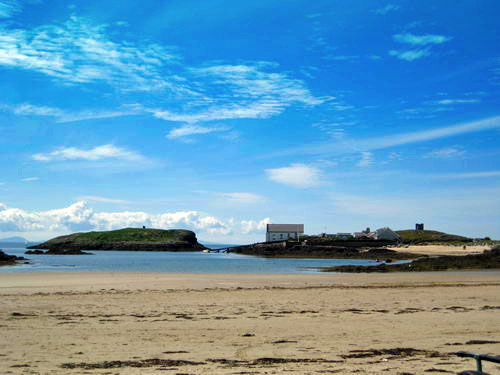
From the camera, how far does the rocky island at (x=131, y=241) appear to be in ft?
469

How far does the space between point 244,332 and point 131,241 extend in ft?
467

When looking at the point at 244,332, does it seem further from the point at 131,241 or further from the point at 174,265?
the point at 131,241

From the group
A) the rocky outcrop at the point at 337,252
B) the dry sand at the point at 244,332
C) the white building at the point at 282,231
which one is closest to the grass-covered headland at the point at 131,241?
the white building at the point at 282,231

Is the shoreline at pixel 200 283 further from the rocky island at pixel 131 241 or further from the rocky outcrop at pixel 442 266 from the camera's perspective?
the rocky island at pixel 131 241

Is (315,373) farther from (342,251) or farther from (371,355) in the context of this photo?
(342,251)

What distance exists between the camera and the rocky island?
14288cm

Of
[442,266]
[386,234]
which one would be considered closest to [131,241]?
[386,234]

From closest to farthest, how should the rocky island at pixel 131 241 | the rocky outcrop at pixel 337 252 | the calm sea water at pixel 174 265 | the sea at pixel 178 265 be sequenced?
the sea at pixel 178 265, the calm sea water at pixel 174 265, the rocky outcrop at pixel 337 252, the rocky island at pixel 131 241

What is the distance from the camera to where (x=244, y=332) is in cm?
1179

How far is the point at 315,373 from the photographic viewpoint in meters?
7.70

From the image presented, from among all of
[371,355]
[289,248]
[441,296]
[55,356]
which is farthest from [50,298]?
[289,248]

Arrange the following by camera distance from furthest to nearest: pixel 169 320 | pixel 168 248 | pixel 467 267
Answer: pixel 168 248, pixel 467 267, pixel 169 320

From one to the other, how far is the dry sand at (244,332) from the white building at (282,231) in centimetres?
11782

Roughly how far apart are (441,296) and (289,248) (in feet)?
262
